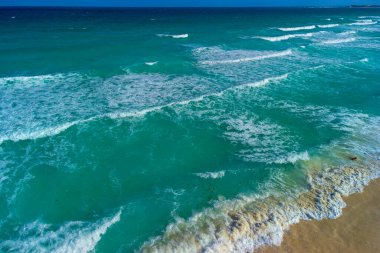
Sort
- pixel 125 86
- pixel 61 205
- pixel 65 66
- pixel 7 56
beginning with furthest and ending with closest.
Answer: pixel 7 56, pixel 65 66, pixel 125 86, pixel 61 205

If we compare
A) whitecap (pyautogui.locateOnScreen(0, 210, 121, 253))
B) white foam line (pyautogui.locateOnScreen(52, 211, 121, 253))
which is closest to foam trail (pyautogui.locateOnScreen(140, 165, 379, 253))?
white foam line (pyautogui.locateOnScreen(52, 211, 121, 253))

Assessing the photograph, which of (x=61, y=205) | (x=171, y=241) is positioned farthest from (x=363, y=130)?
(x=61, y=205)

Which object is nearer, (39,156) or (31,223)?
(31,223)

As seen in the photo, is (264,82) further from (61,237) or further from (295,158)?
(61,237)

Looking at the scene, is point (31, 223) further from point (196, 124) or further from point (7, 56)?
point (7, 56)

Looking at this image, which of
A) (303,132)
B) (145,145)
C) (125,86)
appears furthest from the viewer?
(125,86)

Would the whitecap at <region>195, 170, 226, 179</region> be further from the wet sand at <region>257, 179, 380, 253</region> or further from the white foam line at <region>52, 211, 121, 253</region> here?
the white foam line at <region>52, 211, 121, 253</region>

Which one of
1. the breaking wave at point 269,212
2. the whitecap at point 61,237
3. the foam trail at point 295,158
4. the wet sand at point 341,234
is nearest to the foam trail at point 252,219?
the breaking wave at point 269,212
